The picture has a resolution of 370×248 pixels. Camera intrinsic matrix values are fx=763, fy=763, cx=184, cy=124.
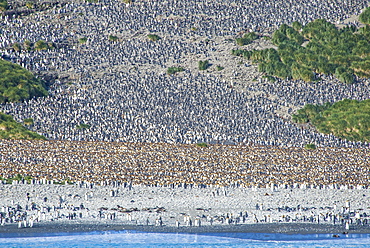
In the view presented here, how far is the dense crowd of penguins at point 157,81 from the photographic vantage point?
229 ft

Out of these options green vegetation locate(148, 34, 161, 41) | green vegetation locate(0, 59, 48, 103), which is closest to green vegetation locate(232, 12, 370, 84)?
green vegetation locate(148, 34, 161, 41)

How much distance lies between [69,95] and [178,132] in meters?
18.0

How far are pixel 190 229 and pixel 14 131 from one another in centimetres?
3181

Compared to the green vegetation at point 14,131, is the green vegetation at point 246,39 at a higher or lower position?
higher

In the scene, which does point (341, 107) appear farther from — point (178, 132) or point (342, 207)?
point (342, 207)

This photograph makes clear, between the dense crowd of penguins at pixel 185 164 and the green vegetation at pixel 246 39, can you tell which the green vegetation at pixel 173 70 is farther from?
the dense crowd of penguins at pixel 185 164

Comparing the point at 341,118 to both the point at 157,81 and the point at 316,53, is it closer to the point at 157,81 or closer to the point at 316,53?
the point at 157,81

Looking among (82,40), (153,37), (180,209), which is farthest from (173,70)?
(180,209)

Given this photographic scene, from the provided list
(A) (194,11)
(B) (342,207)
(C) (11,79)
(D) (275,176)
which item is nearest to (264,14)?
(A) (194,11)

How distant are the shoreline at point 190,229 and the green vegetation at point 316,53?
49554 millimetres

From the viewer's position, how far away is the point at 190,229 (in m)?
39.3

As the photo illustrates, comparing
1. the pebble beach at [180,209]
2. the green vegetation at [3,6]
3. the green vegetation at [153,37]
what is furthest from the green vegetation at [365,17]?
the pebble beach at [180,209]

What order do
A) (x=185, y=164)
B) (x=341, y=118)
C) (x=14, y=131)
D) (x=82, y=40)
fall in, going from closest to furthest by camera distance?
(x=185, y=164), (x=14, y=131), (x=341, y=118), (x=82, y=40)

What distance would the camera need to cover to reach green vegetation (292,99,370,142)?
70738 mm
